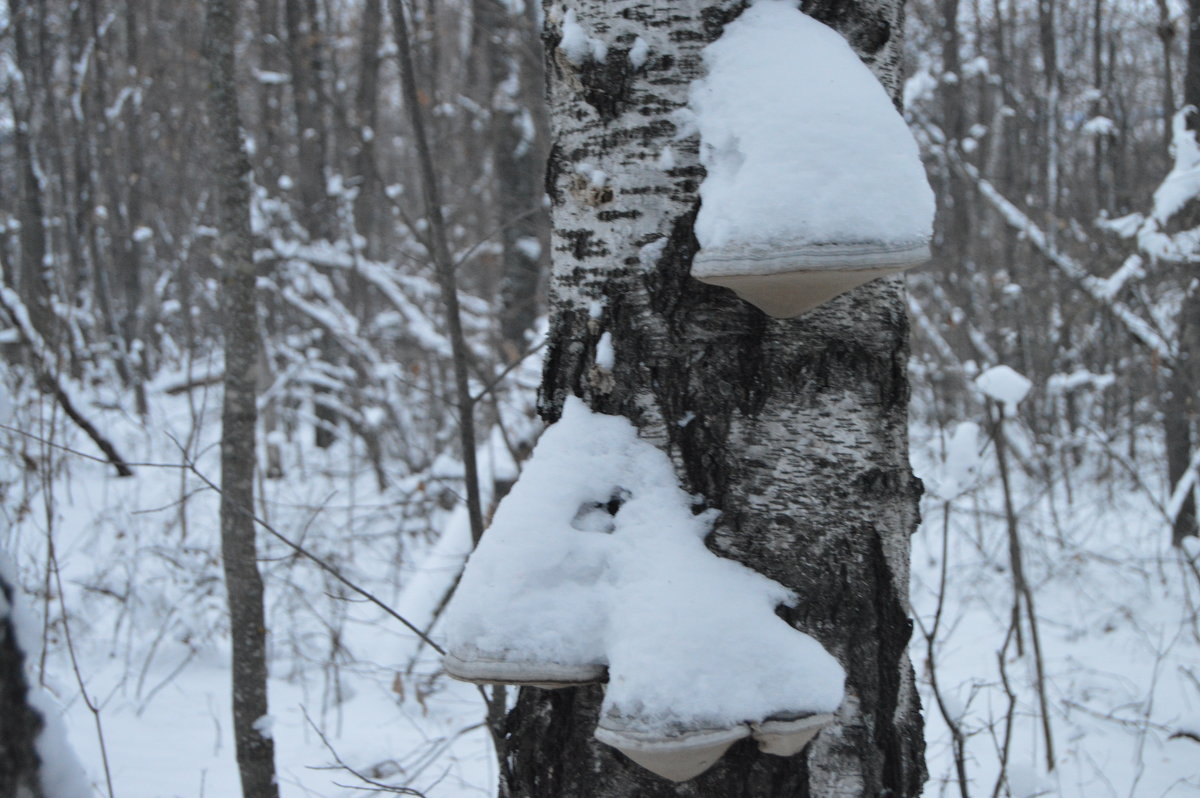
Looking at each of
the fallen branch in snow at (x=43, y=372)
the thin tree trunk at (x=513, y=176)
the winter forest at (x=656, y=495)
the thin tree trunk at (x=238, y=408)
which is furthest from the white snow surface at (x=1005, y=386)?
the thin tree trunk at (x=513, y=176)

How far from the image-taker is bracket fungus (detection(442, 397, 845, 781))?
3.26 ft

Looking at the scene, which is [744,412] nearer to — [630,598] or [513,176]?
[630,598]

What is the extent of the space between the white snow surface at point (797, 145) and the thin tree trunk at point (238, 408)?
6.15ft

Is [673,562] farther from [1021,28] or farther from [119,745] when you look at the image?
[1021,28]

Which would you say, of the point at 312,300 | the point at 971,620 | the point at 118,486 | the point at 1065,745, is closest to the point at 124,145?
the point at 312,300

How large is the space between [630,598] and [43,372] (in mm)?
3657

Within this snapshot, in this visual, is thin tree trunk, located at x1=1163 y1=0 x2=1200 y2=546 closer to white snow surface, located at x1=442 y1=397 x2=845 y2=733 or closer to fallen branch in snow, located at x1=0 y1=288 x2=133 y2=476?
white snow surface, located at x1=442 y1=397 x2=845 y2=733

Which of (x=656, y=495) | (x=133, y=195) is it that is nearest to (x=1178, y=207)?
(x=656, y=495)

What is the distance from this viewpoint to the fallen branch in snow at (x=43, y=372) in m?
3.52

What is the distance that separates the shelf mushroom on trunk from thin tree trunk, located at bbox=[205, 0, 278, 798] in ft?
6.18

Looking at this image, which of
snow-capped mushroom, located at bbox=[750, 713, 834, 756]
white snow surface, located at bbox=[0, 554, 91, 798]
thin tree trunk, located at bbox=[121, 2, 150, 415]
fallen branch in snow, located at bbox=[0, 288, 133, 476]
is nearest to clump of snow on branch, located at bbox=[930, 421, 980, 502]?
snow-capped mushroom, located at bbox=[750, 713, 834, 756]

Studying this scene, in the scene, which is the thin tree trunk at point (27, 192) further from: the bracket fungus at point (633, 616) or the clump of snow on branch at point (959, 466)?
the clump of snow on branch at point (959, 466)

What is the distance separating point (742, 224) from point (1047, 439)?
792 cm

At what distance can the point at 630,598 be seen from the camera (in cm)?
111
